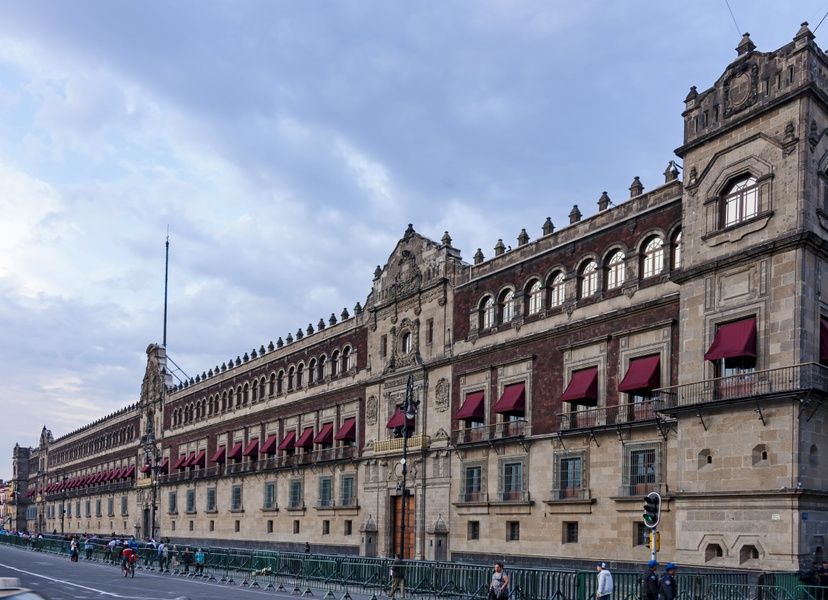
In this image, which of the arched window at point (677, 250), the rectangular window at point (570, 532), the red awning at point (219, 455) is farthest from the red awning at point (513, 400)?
the red awning at point (219, 455)

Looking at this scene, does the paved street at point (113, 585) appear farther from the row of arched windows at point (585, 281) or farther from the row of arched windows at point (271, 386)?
the row of arched windows at point (271, 386)

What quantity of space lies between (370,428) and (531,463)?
13.9m

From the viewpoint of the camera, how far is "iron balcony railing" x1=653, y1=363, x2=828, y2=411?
25000mm

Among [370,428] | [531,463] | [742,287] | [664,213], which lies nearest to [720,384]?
[742,287]

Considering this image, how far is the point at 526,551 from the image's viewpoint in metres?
35.6

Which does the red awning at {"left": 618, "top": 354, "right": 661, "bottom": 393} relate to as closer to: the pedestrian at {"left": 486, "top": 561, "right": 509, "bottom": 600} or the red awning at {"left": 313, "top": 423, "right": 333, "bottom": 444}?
the pedestrian at {"left": 486, "top": 561, "right": 509, "bottom": 600}

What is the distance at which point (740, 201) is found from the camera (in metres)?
28.2

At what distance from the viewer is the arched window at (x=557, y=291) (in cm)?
3641

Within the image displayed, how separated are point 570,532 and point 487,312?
10.7 metres

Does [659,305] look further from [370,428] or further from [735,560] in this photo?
[370,428]

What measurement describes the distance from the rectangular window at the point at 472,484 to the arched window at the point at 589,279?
30.3ft

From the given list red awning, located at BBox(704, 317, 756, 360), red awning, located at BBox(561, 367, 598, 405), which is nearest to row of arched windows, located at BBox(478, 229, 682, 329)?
red awning, located at BBox(561, 367, 598, 405)

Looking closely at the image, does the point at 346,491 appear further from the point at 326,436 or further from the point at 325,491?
the point at 326,436

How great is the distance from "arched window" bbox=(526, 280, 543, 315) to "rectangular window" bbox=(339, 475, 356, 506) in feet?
55.4
